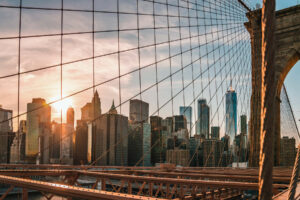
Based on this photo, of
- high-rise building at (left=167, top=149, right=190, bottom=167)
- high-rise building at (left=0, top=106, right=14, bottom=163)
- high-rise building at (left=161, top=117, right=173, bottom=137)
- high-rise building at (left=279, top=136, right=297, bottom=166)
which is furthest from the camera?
high-rise building at (left=279, top=136, right=297, bottom=166)

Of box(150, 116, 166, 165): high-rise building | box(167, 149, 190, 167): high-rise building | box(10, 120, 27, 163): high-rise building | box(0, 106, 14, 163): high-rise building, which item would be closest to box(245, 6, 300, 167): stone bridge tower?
box(167, 149, 190, 167): high-rise building

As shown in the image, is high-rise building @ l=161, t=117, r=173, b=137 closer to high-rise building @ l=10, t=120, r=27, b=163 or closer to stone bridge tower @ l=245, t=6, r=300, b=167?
stone bridge tower @ l=245, t=6, r=300, b=167

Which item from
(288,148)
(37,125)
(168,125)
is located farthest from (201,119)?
(288,148)

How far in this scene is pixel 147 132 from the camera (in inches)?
577

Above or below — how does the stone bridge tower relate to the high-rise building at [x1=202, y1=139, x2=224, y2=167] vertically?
above

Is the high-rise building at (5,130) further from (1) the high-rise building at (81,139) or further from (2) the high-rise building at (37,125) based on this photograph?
(1) the high-rise building at (81,139)

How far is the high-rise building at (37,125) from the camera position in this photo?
22.3 feet

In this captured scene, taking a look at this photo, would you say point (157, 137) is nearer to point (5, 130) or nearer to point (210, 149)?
point (210, 149)

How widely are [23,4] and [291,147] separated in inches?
1195

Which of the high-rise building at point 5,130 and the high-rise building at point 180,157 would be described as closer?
the high-rise building at point 5,130

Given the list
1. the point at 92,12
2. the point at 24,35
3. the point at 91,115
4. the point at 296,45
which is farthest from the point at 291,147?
the point at 24,35

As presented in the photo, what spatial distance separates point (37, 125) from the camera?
9133 mm

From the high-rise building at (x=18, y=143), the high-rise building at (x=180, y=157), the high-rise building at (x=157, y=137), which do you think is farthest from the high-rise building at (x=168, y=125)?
the high-rise building at (x=18, y=143)

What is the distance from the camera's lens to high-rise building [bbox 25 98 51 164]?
6809mm
